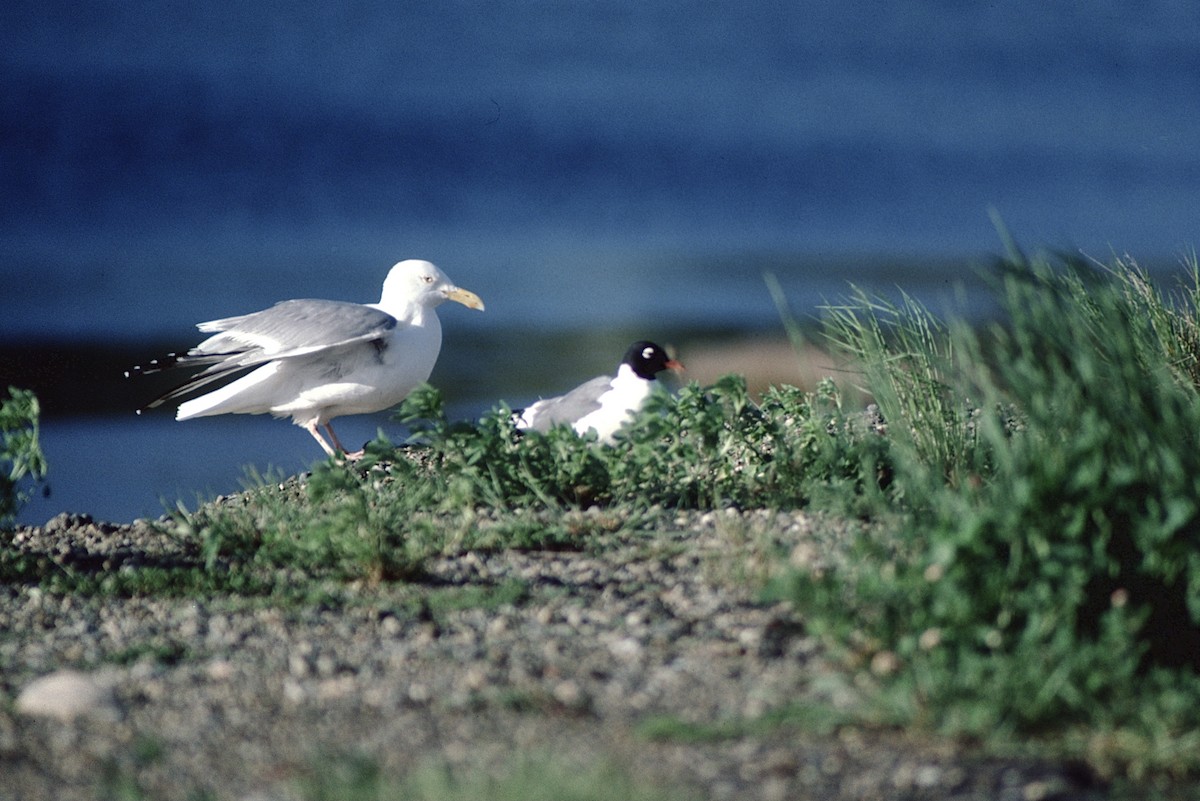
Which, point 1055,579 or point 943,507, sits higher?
point 943,507

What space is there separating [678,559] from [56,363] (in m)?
8.13

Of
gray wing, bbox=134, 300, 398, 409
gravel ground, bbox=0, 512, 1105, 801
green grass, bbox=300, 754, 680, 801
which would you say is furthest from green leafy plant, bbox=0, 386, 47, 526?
green grass, bbox=300, 754, 680, 801

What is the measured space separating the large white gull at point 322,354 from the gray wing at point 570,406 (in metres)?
0.70

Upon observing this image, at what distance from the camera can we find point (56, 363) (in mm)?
11000

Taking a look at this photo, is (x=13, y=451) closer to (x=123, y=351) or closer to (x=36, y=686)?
(x=36, y=686)

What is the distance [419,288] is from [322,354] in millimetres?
641

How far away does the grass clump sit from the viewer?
2902 millimetres

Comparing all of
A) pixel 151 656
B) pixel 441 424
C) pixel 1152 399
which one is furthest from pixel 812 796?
pixel 441 424

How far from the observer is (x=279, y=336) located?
5883 millimetres

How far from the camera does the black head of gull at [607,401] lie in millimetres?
5453

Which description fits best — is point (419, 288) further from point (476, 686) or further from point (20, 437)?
point (476, 686)

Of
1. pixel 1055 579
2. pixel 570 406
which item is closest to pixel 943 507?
pixel 1055 579

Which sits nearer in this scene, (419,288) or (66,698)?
(66,698)

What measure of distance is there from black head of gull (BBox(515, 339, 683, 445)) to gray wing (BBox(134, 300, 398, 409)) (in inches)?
30.2
